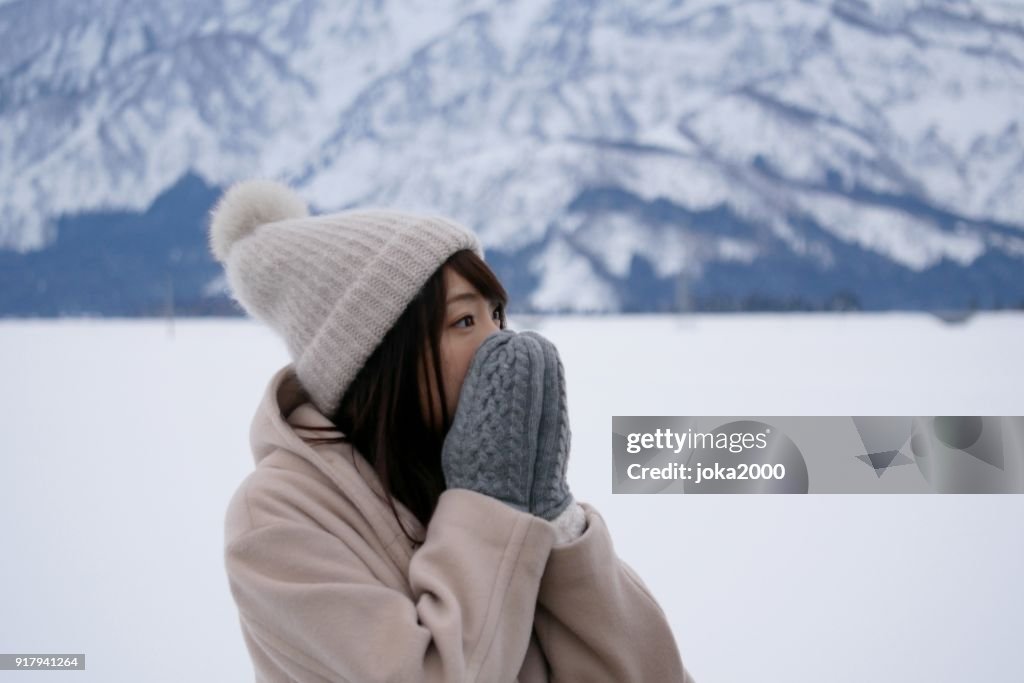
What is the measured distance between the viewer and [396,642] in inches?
31.0

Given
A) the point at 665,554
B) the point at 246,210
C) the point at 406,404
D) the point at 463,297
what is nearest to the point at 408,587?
the point at 406,404

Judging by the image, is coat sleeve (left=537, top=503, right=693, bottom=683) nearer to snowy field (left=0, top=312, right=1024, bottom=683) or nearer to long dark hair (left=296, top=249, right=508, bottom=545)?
long dark hair (left=296, top=249, right=508, bottom=545)

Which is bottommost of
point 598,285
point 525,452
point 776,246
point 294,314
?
point 525,452

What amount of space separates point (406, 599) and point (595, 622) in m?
0.24

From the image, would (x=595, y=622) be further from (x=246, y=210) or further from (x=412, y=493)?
(x=246, y=210)

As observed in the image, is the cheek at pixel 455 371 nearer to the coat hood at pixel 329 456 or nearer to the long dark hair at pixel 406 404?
the long dark hair at pixel 406 404

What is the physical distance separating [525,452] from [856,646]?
2.13 meters

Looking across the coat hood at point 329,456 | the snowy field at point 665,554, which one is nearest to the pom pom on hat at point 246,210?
the coat hood at point 329,456

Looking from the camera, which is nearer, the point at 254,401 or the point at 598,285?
the point at 254,401

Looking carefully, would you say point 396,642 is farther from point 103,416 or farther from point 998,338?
point 998,338

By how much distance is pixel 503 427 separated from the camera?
89 cm

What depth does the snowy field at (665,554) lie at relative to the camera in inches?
101

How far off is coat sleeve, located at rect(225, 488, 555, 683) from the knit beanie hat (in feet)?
0.67

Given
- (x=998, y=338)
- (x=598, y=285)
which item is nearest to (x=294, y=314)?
(x=998, y=338)
